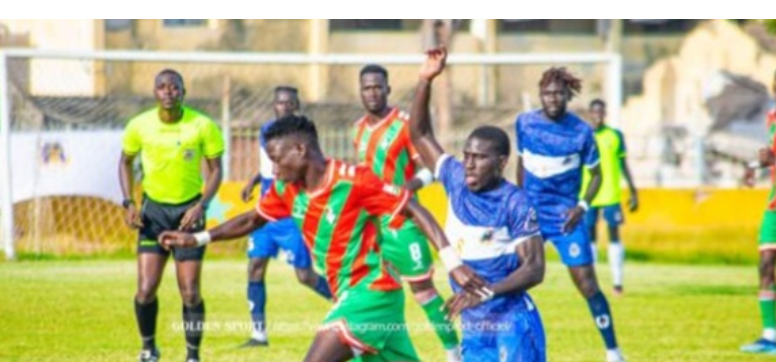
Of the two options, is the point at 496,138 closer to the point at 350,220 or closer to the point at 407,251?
the point at 350,220

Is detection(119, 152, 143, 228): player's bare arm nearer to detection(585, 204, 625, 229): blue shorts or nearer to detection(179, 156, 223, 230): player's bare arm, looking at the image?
detection(179, 156, 223, 230): player's bare arm

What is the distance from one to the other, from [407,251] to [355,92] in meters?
6.49

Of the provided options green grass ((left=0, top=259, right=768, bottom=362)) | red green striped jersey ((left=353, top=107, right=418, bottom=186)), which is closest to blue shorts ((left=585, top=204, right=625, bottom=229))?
green grass ((left=0, top=259, right=768, bottom=362))

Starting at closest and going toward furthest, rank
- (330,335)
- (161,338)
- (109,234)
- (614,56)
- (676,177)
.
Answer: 1. (330,335)
2. (161,338)
3. (109,234)
4. (614,56)
5. (676,177)

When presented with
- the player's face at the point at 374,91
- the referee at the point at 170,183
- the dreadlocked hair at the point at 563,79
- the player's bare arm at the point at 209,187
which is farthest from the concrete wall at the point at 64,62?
the dreadlocked hair at the point at 563,79

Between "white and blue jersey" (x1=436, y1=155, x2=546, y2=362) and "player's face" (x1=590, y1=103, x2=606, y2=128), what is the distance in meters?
8.14

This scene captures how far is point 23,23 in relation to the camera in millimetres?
14227

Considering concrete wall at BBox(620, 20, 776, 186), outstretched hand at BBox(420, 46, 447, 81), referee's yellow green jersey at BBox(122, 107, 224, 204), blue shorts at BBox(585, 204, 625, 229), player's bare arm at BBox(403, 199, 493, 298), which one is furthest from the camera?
concrete wall at BBox(620, 20, 776, 186)

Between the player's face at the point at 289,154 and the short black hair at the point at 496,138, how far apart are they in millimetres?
890

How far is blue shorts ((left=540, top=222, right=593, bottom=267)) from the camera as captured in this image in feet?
38.1

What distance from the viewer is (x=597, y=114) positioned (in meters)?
16.9

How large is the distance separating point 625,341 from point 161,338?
341 centimetres
